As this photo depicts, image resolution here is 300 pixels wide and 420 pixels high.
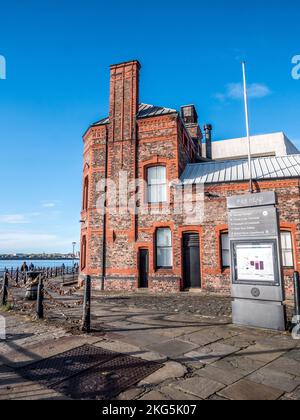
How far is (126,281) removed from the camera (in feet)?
50.4

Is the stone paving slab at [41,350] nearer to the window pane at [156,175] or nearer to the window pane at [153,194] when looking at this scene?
the window pane at [153,194]

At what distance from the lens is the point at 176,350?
5637mm

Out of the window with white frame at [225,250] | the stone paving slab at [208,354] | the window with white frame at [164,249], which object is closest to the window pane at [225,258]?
the window with white frame at [225,250]

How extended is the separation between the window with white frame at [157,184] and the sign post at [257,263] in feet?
26.0

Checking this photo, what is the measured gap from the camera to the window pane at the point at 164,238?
1535 centimetres

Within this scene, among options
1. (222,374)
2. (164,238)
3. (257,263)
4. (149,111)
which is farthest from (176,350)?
(149,111)

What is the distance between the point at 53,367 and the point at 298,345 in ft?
16.2

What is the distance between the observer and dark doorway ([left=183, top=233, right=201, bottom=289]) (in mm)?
14695

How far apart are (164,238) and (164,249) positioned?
594 mm

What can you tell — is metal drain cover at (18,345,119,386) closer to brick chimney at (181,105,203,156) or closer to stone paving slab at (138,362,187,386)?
stone paving slab at (138,362,187,386)

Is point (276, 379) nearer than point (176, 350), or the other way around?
point (276, 379)

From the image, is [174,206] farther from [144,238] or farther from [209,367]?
[209,367]

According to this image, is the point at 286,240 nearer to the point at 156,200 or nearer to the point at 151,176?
the point at 156,200
